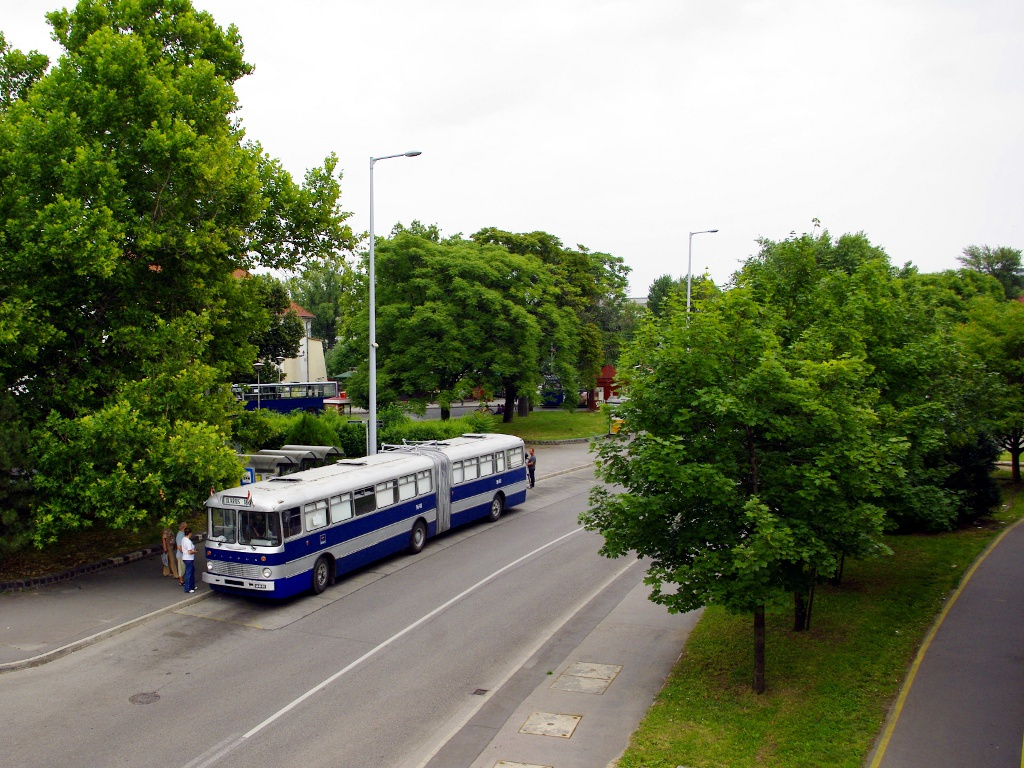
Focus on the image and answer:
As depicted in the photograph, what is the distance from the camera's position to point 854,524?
424 inches

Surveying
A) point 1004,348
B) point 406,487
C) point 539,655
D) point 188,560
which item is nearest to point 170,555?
point 188,560

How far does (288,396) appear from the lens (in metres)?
54.5

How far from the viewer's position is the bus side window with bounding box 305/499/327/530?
16.8 m

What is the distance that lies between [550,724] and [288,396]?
4661cm

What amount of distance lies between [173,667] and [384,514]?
6925 millimetres

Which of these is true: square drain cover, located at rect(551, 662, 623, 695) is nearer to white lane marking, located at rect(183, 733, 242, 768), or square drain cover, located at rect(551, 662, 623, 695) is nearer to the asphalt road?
the asphalt road

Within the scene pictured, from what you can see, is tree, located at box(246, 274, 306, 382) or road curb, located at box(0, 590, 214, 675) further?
tree, located at box(246, 274, 306, 382)

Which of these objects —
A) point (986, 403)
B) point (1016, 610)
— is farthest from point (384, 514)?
point (986, 403)

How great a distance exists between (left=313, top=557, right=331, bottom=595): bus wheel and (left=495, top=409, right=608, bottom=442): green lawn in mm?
27414

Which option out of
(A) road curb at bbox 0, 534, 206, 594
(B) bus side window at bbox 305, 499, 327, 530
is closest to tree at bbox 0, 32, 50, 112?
(A) road curb at bbox 0, 534, 206, 594

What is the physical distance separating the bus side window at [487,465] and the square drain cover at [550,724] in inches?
525

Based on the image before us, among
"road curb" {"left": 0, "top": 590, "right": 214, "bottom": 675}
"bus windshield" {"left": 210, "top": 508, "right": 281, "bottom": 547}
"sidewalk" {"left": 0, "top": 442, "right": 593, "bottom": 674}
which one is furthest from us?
"bus windshield" {"left": 210, "top": 508, "right": 281, "bottom": 547}

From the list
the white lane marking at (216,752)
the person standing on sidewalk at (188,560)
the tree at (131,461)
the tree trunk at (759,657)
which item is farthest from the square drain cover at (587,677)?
the person standing on sidewalk at (188,560)

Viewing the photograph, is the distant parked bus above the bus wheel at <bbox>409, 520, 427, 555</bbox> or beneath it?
above
